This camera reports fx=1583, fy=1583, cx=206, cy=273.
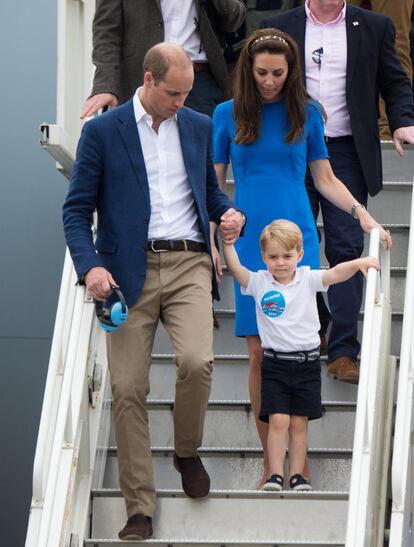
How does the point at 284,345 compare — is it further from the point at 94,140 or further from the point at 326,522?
the point at 94,140

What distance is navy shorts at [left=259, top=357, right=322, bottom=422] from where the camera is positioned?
21.0 feet

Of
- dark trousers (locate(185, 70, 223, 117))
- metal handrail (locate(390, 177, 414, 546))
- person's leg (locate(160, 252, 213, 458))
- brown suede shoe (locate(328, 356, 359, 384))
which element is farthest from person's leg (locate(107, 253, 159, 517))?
dark trousers (locate(185, 70, 223, 117))

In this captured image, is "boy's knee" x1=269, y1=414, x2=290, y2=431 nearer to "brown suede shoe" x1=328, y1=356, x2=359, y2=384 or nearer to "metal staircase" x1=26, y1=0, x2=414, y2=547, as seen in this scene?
"metal staircase" x1=26, y1=0, x2=414, y2=547

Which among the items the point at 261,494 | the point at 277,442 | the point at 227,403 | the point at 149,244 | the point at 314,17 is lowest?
the point at 261,494

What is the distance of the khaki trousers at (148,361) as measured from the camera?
6.03 metres

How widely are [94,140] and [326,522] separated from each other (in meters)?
1.75

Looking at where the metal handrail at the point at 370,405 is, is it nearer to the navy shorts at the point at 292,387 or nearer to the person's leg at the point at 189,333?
the navy shorts at the point at 292,387

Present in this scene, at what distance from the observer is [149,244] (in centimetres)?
618

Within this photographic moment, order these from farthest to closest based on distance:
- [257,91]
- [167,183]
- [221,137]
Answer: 1. [221,137]
2. [257,91]
3. [167,183]

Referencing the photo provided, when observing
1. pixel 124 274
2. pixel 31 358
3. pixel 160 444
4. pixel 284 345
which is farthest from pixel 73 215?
pixel 31 358

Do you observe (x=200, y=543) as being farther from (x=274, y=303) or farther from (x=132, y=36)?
(x=132, y=36)

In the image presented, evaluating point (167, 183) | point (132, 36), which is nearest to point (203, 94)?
point (132, 36)

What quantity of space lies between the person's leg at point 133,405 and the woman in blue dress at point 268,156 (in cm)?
67

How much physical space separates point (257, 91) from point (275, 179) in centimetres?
39
